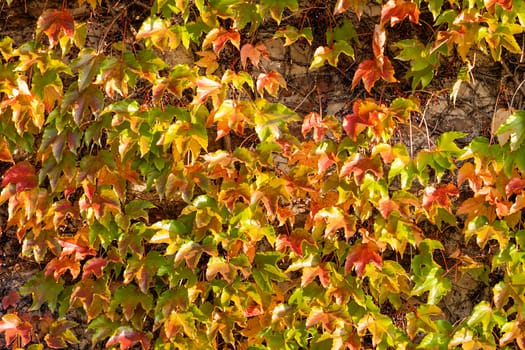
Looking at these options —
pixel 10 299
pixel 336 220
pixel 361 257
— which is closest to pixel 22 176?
pixel 10 299

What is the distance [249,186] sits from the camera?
222cm

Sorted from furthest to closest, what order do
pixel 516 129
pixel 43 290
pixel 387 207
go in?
pixel 43 290
pixel 387 207
pixel 516 129

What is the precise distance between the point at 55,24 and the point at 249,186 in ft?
2.67

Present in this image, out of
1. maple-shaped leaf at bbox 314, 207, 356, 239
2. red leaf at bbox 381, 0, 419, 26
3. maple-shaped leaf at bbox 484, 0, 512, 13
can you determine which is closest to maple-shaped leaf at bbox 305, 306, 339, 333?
maple-shaped leaf at bbox 314, 207, 356, 239

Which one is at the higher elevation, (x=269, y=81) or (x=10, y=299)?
(x=269, y=81)

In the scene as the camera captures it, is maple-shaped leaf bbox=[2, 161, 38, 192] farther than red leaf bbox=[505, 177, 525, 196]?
Yes

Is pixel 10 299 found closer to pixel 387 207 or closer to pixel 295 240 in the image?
pixel 295 240

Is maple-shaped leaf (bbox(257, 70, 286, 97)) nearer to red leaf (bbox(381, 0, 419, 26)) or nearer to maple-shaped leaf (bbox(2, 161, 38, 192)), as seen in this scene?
red leaf (bbox(381, 0, 419, 26))

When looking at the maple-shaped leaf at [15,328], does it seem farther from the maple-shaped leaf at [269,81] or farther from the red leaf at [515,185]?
the red leaf at [515,185]

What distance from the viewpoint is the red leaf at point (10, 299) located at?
8.09ft

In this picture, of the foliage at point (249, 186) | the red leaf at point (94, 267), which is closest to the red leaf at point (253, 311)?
the foliage at point (249, 186)

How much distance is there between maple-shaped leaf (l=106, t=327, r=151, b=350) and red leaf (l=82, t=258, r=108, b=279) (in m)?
0.22

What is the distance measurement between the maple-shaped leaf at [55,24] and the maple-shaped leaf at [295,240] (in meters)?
0.96

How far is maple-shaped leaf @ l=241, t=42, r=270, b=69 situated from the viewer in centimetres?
225
